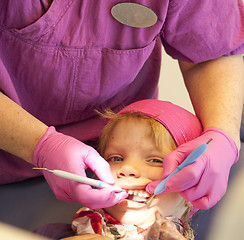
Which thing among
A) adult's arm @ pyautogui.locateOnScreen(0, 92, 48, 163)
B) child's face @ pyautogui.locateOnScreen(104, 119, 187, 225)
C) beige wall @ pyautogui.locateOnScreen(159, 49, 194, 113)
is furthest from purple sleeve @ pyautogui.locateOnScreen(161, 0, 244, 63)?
beige wall @ pyautogui.locateOnScreen(159, 49, 194, 113)

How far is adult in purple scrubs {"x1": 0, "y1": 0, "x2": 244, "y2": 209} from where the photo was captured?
1.05 meters

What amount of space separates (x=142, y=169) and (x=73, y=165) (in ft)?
0.76

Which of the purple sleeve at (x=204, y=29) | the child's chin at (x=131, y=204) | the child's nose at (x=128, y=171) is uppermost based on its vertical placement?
the purple sleeve at (x=204, y=29)

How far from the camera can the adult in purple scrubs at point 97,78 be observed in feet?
3.45

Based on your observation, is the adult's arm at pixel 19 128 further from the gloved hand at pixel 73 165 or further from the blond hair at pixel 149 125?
the blond hair at pixel 149 125

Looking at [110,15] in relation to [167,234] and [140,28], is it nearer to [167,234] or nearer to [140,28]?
[140,28]

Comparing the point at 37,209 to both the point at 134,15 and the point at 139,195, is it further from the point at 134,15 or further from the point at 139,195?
the point at 134,15

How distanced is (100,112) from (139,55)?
0.24 m

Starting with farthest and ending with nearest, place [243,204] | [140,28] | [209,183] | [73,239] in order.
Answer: [243,204] → [140,28] → [209,183] → [73,239]

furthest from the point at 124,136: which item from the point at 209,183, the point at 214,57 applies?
the point at 214,57

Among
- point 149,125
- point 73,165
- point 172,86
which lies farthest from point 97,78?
point 172,86

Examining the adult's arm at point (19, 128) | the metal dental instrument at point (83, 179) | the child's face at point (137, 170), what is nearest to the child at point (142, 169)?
the child's face at point (137, 170)

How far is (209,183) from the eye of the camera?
3.54ft

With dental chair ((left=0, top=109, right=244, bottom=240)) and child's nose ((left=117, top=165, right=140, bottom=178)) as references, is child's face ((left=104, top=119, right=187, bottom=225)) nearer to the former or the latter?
child's nose ((left=117, top=165, right=140, bottom=178))
